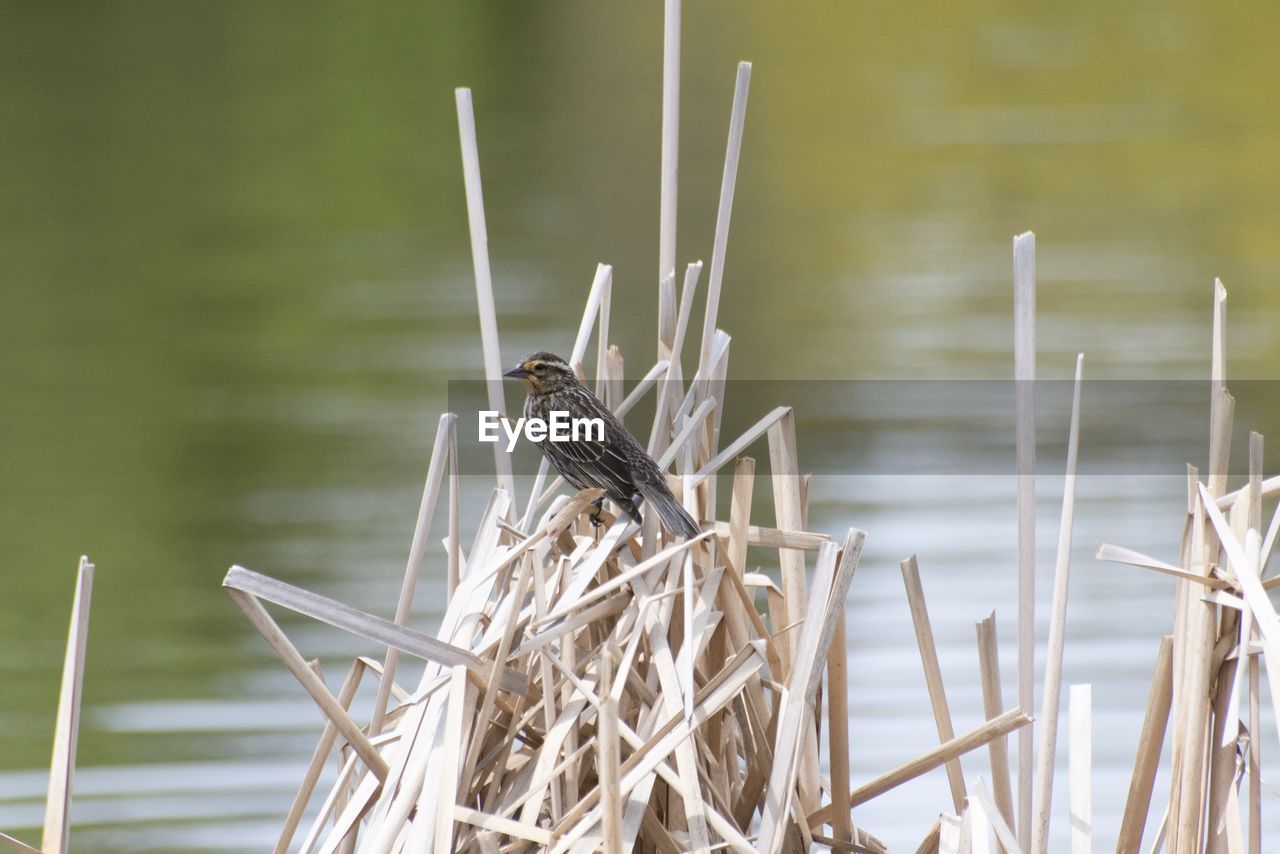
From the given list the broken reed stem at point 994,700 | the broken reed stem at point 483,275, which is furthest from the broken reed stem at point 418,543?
the broken reed stem at point 994,700

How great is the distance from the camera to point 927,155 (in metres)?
12.8

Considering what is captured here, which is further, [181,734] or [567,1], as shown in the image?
[567,1]

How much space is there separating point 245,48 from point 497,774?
15.3 metres

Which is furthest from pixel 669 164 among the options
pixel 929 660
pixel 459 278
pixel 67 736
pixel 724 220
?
pixel 459 278

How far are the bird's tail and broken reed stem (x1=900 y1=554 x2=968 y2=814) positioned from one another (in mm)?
318

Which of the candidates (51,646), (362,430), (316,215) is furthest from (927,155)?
(51,646)

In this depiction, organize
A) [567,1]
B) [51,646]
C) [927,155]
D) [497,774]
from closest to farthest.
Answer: [497,774], [51,646], [927,155], [567,1]

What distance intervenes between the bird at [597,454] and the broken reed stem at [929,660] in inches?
12.9

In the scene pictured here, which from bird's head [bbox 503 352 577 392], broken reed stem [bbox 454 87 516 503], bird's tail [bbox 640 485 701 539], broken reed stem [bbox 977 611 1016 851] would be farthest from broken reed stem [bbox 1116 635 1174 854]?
bird's head [bbox 503 352 577 392]

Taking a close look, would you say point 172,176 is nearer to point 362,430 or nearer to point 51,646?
point 362,430

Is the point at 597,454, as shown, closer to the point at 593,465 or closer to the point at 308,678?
the point at 593,465

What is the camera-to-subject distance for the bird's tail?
2.35 metres

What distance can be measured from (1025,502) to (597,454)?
2.36ft

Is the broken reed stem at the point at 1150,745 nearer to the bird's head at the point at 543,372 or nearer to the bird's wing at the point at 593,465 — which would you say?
the bird's wing at the point at 593,465
